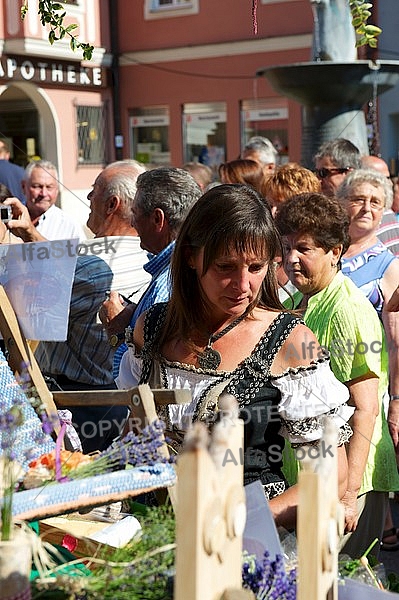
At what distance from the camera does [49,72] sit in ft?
60.1

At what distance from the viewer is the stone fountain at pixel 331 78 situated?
781cm

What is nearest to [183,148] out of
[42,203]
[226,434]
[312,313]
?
[42,203]

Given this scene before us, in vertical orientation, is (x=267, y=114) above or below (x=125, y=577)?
above

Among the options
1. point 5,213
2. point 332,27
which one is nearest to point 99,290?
point 5,213

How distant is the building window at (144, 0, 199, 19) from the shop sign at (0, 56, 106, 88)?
149cm

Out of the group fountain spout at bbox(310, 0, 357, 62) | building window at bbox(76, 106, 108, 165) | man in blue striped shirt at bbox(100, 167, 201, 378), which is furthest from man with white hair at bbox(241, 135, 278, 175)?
building window at bbox(76, 106, 108, 165)

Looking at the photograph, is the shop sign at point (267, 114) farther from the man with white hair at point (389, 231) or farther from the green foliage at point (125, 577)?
the green foliage at point (125, 577)

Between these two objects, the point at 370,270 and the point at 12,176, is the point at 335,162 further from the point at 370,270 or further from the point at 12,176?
the point at 12,176

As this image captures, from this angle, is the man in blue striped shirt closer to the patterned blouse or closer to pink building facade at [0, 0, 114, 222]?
the patterned blouse

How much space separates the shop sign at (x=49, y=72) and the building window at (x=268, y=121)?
3.14 meters

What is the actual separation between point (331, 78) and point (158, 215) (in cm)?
489

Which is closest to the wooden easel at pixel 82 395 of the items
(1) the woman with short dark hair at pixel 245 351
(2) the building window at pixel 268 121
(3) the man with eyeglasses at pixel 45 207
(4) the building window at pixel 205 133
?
(1) the woman with short dark hair at pixel 245 351

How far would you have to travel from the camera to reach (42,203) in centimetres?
619

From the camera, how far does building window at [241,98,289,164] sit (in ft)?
59.0
